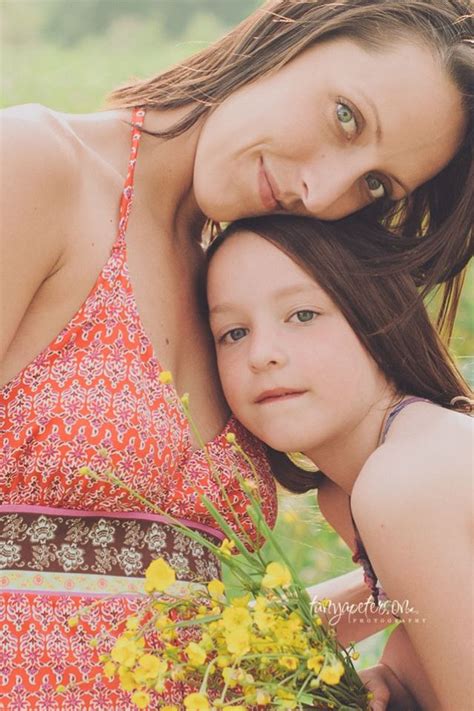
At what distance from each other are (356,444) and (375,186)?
546mm

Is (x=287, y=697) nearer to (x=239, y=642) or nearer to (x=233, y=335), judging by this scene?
(x=239, y=642)

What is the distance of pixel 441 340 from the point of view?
8.09 ft

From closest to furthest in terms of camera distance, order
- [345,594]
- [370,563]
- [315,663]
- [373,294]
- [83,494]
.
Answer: [315,663] < [83,494] < [370,563] < [373,294] < [345,594]

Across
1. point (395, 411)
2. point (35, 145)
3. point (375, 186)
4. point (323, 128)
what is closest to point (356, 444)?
point (395, 411)

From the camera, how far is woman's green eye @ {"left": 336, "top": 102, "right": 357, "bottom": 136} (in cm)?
206

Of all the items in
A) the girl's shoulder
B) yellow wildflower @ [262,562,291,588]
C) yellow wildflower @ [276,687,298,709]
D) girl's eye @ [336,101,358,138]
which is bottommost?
yellow wildflower @ [276,687,298,709]

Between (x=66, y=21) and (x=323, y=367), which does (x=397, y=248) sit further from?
(x=66, y=21)

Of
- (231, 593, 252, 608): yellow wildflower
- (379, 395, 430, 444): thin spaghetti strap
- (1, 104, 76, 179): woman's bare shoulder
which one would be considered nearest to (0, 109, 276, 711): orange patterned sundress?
(1, 104, 76, 179): woman's bare shoulder

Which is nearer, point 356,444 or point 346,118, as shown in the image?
point 346,118

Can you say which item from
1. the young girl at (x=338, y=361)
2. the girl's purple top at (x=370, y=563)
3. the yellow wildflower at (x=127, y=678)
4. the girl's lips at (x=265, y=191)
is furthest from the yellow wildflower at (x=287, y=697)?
the girl's lips at (x=265, y=191)

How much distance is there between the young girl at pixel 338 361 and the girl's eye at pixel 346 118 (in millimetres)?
256

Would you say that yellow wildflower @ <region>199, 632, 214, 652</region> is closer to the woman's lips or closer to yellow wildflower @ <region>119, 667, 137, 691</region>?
yellow wildflower @ <region>119, 667, 137, 691</region>

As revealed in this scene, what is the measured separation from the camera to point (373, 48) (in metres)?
2.06

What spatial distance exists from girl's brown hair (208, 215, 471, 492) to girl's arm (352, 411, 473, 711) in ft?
1.42
